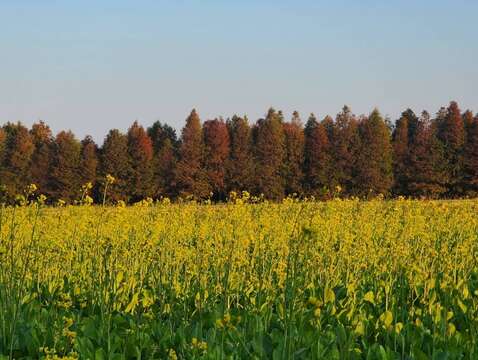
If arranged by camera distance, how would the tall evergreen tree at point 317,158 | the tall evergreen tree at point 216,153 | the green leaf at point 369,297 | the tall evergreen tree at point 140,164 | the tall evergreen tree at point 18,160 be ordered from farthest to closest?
the tall evergreen tree at point 18,160
the tall evergreen tree at point 140,164
the tall evergreen tree at point 216,153
the tall evergreen tree at point 317,158
the green leaf at point 369,297

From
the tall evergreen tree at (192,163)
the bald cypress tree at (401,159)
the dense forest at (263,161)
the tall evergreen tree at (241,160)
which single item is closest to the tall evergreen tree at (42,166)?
the dense forest at (263,161)

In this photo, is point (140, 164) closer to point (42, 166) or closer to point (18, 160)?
point (42, 166)

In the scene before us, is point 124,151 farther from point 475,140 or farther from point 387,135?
point 475,140

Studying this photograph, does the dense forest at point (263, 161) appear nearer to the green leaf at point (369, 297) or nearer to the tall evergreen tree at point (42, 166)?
the tall evergreen tree at point (42, 166)

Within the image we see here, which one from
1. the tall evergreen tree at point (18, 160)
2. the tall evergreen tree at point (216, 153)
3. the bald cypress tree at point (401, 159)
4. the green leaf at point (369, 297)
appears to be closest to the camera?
the green leaf at point (369, 297)

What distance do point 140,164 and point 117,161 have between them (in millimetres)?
1606

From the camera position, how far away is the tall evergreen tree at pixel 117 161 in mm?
40156

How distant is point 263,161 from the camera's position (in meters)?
39.8

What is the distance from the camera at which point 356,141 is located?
40531mm

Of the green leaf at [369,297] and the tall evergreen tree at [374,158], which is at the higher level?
the tall evergreen tree at [374,158]

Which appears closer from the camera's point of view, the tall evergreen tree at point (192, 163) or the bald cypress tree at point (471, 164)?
the tall evergreen tree at point (192, 163)

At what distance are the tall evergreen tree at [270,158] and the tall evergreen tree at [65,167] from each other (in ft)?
37.4

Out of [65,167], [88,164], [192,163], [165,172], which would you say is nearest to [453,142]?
[192,163]

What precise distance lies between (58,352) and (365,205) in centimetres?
1195
